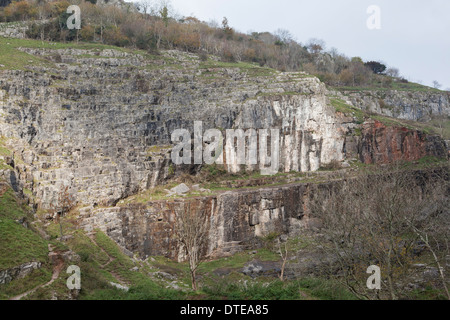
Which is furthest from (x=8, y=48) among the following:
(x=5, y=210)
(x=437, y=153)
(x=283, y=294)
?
(x=437, y=153)

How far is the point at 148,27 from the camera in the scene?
56.2 metres

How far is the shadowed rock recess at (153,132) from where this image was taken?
96.7 ft

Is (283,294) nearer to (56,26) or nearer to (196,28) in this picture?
(56,26)

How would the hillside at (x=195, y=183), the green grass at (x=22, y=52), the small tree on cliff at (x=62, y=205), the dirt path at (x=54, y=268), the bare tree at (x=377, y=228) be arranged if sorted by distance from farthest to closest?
1. the green grass at (x=22, y=52)
2. the small tree on cliff at (x=62, y=205)
3. the hillside at (x=195, y=183)
4. the bare tree at (x=377, y=228)
5. the dirt path at (x=54, y=268)

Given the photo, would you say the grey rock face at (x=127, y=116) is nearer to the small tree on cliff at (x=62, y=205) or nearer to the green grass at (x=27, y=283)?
the small tree on cliff at (x=62, y=205)

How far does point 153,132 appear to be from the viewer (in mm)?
36438

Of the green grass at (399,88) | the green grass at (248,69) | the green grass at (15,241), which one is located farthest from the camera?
the green grass at (399,88)

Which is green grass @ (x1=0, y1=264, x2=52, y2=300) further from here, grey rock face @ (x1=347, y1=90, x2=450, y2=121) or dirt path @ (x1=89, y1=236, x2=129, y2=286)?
grey rock face @ (x1=347, y1=90, x2=450, y2=121)

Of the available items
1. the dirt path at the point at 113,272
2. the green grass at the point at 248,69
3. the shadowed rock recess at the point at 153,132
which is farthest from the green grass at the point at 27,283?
the green grass at the point at 248,69

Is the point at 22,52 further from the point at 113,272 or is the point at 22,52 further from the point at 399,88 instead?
the point at 399,88

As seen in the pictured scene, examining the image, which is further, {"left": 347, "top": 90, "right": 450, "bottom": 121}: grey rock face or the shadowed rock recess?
{"left": 347, "top": 90, "right": 450, "bottom": 121}: grey rock face

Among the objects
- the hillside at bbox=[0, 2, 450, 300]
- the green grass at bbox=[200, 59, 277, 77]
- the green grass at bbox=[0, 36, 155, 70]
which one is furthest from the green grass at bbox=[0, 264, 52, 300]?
the green grass at bbox=[200, 59, 277, 77]

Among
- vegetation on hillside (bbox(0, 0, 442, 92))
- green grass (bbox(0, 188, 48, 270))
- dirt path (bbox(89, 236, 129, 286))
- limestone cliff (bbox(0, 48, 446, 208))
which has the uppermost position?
vegetation on hillside (bbox(0, 0, 442, 92))

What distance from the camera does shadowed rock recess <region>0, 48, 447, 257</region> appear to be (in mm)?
29484
